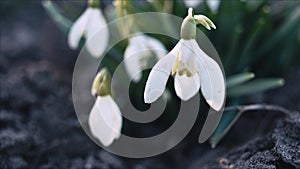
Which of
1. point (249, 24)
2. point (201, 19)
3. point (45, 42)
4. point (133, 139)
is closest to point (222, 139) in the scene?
point (133, 139)

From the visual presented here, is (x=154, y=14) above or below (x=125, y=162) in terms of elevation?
above

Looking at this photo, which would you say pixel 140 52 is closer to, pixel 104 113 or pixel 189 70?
pixel 104 113

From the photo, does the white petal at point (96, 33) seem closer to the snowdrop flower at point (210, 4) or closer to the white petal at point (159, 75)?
the snowdrop flower at point (210, 4)

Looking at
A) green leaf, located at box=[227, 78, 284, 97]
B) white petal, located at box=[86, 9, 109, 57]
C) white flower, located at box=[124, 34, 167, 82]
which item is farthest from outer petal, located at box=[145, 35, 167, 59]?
green leaf, located at box=[227, 78, 284, 97]

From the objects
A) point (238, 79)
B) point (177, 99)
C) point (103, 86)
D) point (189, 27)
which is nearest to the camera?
point (189, 27)

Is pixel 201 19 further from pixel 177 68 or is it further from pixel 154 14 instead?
pixel 154 14

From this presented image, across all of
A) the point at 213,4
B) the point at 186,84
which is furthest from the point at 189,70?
the point at 213,4
